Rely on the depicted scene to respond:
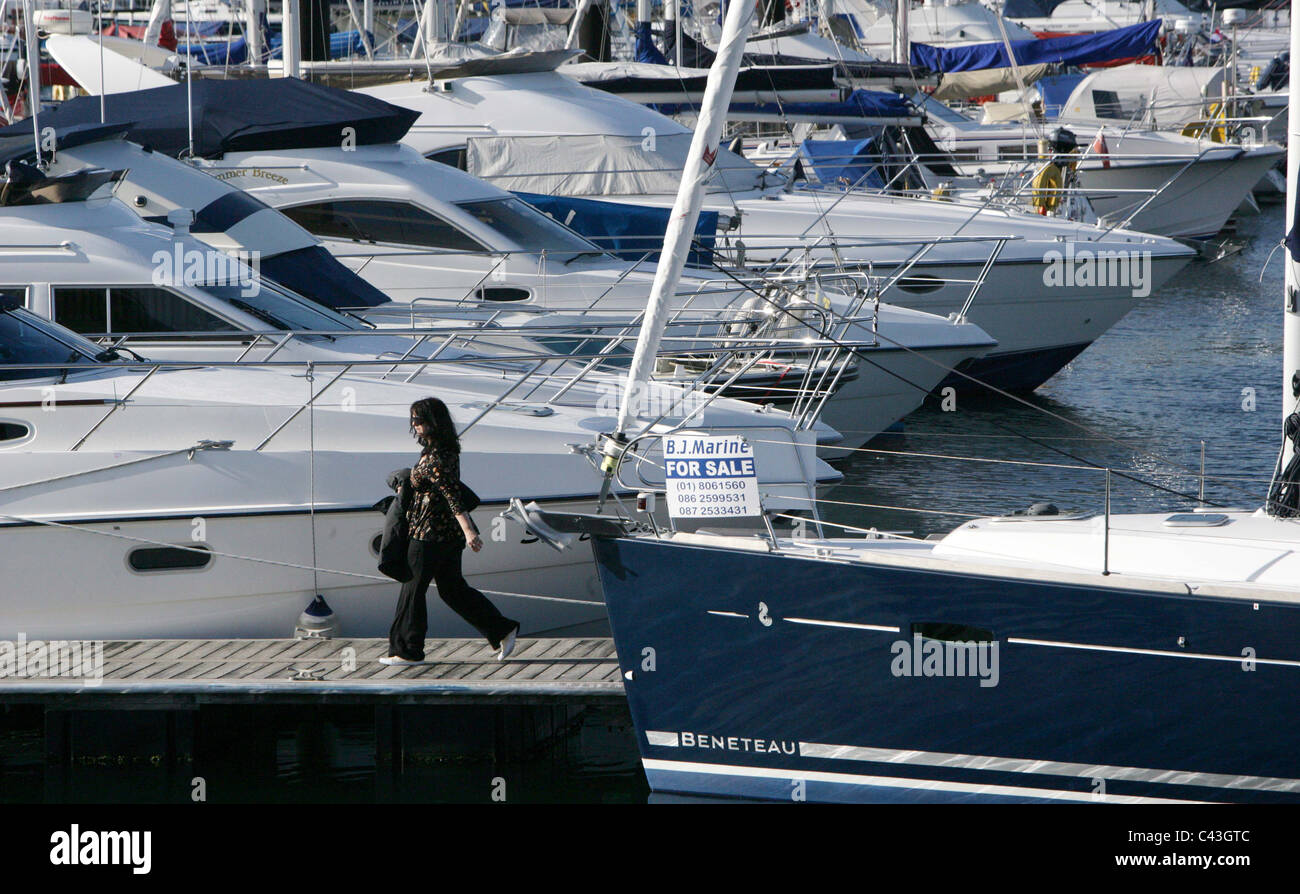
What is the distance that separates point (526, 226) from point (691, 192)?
21.5ft

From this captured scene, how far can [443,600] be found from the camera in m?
7.29

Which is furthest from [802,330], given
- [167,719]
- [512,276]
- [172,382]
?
[167,719]

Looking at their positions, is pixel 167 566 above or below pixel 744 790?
above

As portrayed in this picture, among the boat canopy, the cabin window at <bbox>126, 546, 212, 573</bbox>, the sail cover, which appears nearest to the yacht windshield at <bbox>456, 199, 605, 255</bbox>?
the sail cover

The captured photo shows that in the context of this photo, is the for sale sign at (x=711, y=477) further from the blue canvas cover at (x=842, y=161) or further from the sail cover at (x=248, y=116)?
the blue canvas cover at (x=842, y=161)

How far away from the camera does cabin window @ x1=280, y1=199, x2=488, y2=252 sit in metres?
12.7

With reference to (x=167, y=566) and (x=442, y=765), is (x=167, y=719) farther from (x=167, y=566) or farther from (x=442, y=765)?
A: (x=442, y=765)

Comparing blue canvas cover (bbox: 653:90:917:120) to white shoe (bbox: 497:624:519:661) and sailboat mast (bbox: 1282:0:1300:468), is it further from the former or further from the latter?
white shoe (bbox: 497:624:519:661)

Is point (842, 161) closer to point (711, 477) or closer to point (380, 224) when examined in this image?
point (380, 224)

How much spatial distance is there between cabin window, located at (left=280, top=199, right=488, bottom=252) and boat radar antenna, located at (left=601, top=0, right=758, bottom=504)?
6157mm

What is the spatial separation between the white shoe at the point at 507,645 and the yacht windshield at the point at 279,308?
2471 mm

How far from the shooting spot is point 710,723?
6586mm
